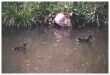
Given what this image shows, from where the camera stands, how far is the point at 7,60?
133cm

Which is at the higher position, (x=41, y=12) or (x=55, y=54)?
(x=41, y=12)

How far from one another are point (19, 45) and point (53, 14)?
28 cm

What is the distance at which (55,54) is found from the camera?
133 cm

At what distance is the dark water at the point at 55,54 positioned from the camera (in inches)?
52.3

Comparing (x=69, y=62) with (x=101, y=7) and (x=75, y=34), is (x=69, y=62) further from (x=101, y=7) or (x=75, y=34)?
(x=101, y=7)

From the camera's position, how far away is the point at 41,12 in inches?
52.4

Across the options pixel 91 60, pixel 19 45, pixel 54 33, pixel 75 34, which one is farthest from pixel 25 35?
pixel 91 60

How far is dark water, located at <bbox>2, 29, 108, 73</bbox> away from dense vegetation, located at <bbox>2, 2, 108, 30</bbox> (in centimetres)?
6

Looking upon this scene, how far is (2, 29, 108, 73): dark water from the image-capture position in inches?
52.3

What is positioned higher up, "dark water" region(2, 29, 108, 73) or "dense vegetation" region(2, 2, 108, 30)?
"dense vegetation" region(2, 2, 108, 30)

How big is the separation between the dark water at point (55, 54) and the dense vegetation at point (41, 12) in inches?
2.4

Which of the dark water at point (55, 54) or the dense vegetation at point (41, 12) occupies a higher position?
the dense vegetation at point (41, 12)

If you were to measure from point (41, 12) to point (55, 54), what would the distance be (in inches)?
10.5

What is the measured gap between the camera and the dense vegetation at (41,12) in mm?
1324
